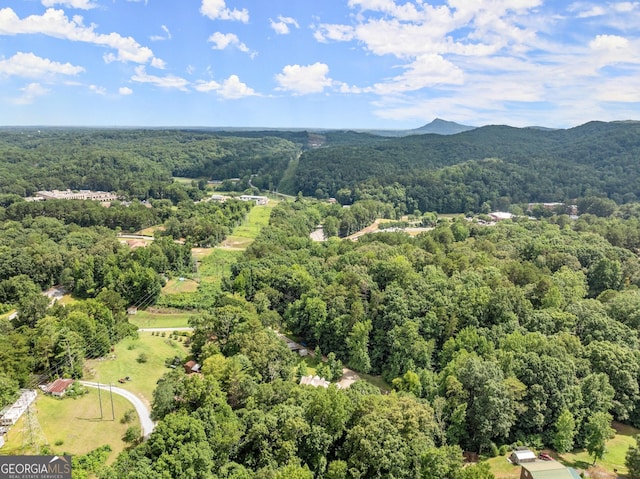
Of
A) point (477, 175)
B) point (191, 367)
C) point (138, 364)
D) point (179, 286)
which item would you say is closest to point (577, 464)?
point (191, 367)

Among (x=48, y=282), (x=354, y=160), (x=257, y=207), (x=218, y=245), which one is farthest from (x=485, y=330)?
(x=354, y=160)

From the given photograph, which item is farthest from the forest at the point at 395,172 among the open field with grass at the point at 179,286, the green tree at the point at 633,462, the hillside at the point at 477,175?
the green tree at the point at 633,462

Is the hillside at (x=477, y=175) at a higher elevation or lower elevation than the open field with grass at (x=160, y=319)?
higher

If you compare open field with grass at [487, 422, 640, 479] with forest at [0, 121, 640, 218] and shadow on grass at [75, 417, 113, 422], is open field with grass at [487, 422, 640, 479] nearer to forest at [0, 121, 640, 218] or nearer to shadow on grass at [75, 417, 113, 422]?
shadow on grass at [75, 417, 113, 422]

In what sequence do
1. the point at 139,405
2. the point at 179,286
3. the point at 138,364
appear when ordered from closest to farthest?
the point at 139,405 < the point at 138,364 < the point at 179,286

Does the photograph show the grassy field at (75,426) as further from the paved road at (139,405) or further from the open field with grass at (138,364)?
the open field with grass at (138,364)

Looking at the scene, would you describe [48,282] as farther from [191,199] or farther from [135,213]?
[191,199]

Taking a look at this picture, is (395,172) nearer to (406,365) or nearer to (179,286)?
(179,286)
